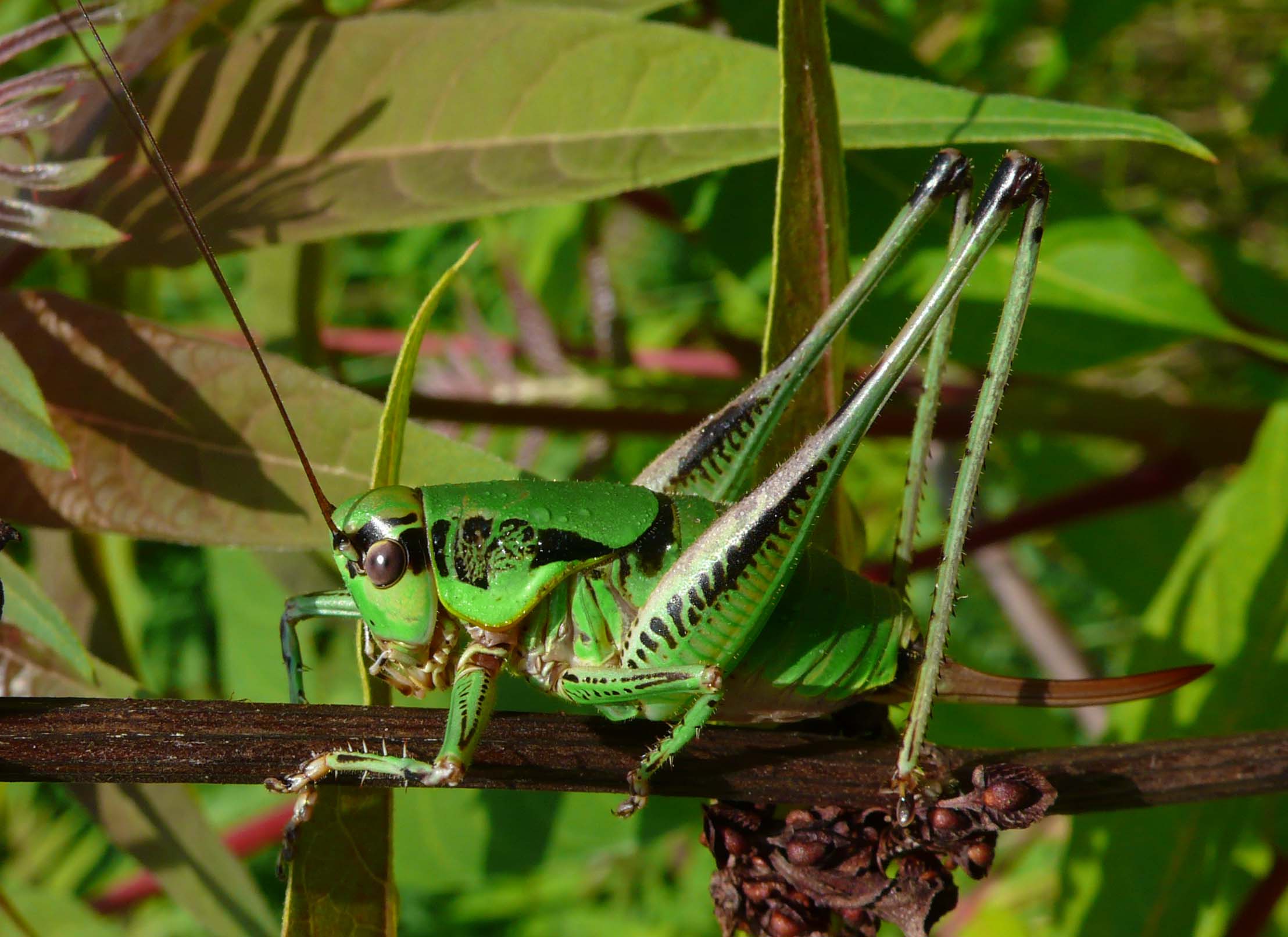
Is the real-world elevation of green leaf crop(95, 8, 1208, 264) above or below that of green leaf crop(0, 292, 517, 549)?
above

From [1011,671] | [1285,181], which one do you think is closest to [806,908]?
[1011,671]

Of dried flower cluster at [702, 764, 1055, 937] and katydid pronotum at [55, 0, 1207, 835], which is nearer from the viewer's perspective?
dried flower cluster at [702, 764, 1055, 937]

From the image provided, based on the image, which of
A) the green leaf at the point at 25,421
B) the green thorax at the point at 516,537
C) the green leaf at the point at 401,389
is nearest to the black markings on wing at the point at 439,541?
the green thorax at the point at 516,537

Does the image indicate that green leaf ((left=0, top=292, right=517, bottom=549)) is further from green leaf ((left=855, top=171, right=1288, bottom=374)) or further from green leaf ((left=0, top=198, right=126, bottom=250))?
green leaf ((left=855, top=171, right=1288, bottom=374))

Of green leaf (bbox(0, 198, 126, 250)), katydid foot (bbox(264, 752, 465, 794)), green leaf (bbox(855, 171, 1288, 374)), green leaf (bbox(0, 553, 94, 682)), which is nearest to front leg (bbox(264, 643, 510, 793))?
katydid foot (bbox(264, 752, 465, 794))

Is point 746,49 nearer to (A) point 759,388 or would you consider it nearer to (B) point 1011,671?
(A) point 759,388

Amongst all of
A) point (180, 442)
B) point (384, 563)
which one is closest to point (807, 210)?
point (384, 563)

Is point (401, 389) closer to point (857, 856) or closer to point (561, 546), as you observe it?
point (561, 546)
